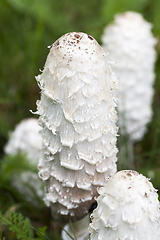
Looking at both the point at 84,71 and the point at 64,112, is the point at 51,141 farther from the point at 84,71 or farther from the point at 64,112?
the point at 84,71

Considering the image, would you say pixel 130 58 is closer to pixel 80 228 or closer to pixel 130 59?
pixel 130 59

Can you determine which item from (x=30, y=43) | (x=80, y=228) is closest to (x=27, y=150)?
(x=80, y=228)

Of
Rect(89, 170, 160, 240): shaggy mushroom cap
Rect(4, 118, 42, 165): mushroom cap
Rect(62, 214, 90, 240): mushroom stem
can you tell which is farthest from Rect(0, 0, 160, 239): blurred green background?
Rect(89, 170, 160, 240): shaggy mushroom cap

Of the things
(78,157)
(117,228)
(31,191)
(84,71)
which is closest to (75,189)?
(78,157)

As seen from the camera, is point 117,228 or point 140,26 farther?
point 140,26

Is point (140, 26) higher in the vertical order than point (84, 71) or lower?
higher

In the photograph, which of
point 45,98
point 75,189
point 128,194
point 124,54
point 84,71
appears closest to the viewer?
point 128,194

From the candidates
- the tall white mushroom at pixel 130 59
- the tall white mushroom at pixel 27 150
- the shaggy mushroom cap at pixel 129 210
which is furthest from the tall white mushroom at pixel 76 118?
the tall white mushroom at pixel 130 59
